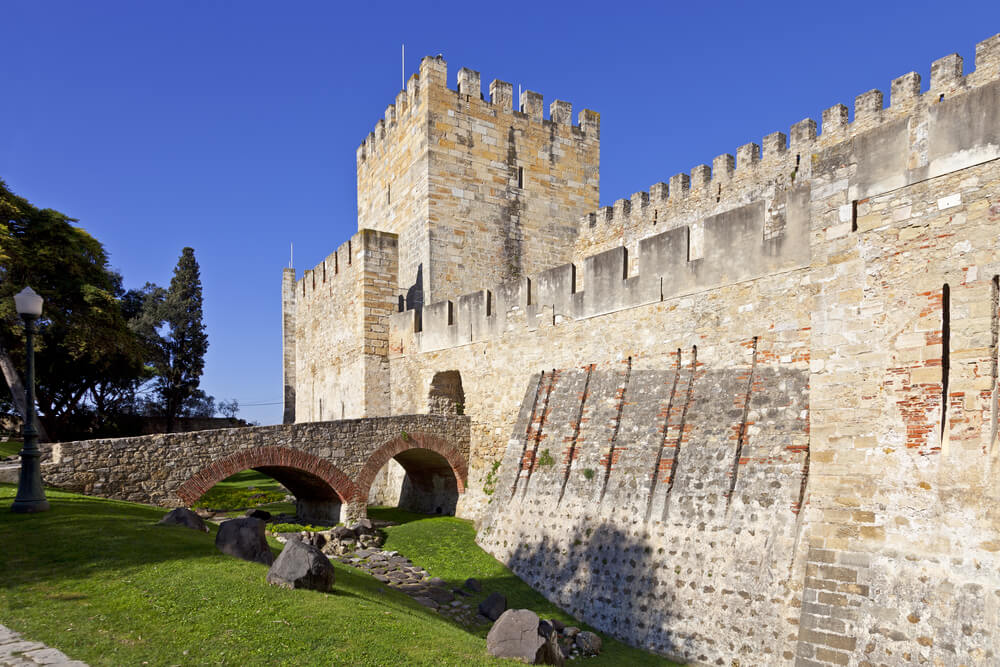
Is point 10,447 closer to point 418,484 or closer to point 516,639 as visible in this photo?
point 418,484

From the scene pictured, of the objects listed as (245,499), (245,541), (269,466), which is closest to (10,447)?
(245,499)

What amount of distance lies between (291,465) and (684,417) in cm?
831

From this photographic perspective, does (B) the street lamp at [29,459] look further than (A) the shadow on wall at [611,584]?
Yes

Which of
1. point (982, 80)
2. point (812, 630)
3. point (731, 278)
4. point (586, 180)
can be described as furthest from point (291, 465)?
point (982, 80)

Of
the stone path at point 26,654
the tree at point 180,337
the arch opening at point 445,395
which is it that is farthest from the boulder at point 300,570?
the tree at point 180,337

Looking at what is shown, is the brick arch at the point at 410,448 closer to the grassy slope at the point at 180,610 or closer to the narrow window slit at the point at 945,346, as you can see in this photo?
the grassy slope at the point at 180,610

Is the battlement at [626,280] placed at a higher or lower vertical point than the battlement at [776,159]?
lower

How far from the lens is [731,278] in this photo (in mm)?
10914

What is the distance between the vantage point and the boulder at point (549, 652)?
23.9ft

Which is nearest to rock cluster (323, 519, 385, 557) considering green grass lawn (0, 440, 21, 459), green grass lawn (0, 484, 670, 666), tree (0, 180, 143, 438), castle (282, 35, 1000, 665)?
castle (282, 35, 1000, 665)

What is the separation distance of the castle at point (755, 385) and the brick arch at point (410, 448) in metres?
0.42

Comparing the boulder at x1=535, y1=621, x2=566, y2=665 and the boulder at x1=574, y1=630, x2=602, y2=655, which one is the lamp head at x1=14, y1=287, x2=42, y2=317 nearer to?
the boulder at x1=535, y1=621, x2=566, y2=665

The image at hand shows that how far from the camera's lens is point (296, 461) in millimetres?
14695

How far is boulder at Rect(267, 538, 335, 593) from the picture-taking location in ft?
24.3
